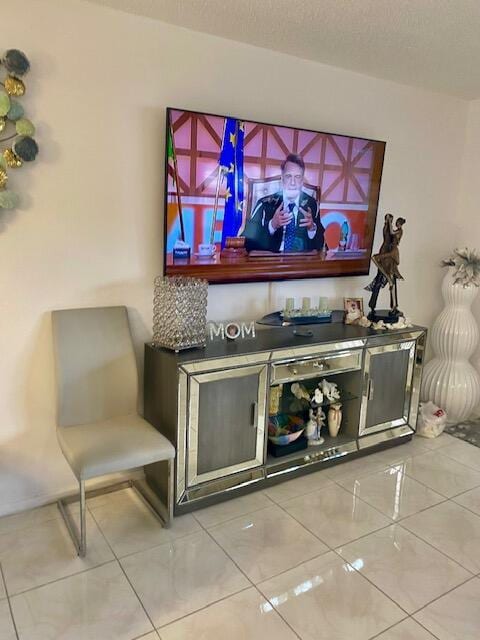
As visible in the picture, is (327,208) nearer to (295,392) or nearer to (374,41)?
(374,41)

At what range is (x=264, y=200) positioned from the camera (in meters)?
2.85

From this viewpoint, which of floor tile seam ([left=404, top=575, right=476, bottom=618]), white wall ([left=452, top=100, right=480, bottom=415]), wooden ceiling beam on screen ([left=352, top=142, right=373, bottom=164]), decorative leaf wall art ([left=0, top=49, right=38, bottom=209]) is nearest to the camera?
floor tile seam ([left=404, top=575, right=476, bottom=618])

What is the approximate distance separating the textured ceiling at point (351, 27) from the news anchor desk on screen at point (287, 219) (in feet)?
2.03

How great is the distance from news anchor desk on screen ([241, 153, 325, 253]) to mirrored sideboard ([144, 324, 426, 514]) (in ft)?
1.70

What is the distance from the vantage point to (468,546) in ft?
7.56

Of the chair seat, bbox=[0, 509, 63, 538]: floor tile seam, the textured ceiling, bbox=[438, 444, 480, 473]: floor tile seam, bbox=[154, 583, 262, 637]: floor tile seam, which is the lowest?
bbox=[0, 509, 63, 538]: floor tile seam

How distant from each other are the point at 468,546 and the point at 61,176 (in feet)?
8.33

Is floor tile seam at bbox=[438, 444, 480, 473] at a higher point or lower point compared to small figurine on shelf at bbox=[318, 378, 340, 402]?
lower

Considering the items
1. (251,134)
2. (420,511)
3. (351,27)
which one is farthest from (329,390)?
(351,27)

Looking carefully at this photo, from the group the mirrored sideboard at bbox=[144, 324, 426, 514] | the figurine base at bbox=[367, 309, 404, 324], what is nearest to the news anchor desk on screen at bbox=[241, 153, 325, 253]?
the mirrored sideboard at bbox=[144, 324, 426, 514]

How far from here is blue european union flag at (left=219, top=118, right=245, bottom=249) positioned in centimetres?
266

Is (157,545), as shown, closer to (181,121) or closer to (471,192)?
(181,121)

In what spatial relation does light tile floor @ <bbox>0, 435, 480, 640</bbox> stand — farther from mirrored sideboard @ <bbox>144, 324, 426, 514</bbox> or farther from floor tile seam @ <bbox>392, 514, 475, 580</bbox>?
mirrored sideboard @ <bbox>144, 324, 426, 514</bbox>

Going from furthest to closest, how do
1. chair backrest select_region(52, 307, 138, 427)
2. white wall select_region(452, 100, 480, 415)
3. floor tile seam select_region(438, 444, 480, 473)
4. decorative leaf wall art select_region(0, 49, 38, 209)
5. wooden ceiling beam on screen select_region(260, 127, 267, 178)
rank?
1. white wall select_region(452, 100, 480, 415)
2. floor tile seam select_region(438, 444, 480, 473)
3. wooden ceiling beam on screen select_region(260, 127, 267, 178)
4. chair backrest select_region(52, 307, 138, 427)
5. decorative leaf wall art select_region(0, 49, 38, 209)
